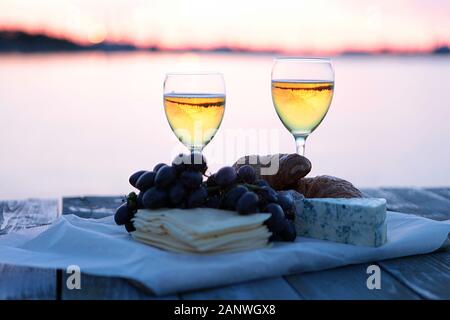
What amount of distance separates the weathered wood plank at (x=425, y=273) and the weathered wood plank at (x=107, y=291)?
520 mm

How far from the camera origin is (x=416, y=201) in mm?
2541

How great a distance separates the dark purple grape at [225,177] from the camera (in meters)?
1.78

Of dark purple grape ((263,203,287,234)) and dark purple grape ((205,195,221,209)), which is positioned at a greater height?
dark purple grape ((205,195,221,209))

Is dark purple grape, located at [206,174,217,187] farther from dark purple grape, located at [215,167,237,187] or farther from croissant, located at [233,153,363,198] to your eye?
croissant, located at [233,153,363,198]

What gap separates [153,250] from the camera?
5.42ft

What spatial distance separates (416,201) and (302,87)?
2.30ft

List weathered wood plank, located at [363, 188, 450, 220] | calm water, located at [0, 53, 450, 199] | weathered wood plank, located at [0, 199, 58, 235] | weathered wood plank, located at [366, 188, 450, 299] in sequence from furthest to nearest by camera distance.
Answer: calm water, located at [0, 53, 450, 199]
weathered wood plank, located at [363, 188, 450, 220]
weathered wood plank, located at [0, 199, 58, 235]
weathered wood plank, located at [366, 188, 450, 299]

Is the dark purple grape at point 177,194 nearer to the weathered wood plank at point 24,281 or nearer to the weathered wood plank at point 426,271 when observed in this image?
the weathered wood plank at point 24,281

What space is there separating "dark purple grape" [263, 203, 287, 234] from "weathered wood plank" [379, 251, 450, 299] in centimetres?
25

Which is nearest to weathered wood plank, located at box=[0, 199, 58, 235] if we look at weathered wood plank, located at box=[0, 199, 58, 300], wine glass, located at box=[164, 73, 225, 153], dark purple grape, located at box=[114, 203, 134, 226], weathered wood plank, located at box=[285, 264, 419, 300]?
weathered wood plank, located at box=[0, 199, 58, 300]

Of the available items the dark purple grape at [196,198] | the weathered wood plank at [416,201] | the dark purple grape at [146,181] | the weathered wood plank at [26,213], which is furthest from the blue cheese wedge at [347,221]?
the weathered wood plank at [26,213]

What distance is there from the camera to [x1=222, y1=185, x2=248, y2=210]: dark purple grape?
1725 millimetres

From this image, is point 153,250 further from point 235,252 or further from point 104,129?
point 104,129

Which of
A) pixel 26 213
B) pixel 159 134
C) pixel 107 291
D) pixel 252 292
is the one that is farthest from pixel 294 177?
pixel 159 134
